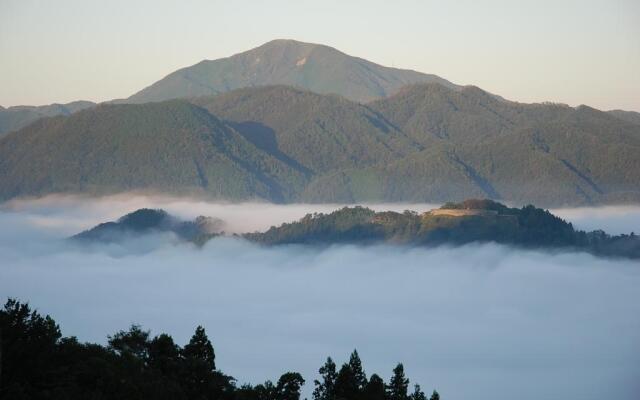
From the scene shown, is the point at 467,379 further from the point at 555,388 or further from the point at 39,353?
the point at 39,353

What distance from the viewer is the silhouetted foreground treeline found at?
250 feet

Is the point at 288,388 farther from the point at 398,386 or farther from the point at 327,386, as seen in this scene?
the point at 398,386

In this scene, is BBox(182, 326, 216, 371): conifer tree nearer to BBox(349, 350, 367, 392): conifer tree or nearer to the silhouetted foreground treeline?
the silhouetted foreground treeline

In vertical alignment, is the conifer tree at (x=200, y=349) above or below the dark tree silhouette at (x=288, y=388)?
above

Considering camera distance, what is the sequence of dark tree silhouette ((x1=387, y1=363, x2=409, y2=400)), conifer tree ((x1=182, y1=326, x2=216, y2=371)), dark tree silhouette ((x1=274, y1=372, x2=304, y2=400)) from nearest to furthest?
dark tree silhouette ((x1=274, y1=372, x2=304, y2=400)) < conifer tree ((x1=182, y1=326, x2=216, y2=371)) < dark tree silhouette ((x1=387, y1=363, x2=409, y2=400))

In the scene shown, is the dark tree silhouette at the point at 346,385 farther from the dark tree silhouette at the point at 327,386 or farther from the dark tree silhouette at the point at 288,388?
the dark tree silhouette at the point at 288,388

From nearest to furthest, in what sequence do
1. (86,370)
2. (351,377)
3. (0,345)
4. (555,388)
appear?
1. (0,345)
2. (86,370)
3. (351,377)
4. (555,388)

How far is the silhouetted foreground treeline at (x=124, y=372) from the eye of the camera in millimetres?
76125

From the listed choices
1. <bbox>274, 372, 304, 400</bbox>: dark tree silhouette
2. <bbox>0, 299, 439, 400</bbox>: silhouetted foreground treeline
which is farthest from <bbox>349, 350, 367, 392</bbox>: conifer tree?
<bbox>274, 372, 304, 400</bbox>: dark tree silhouette

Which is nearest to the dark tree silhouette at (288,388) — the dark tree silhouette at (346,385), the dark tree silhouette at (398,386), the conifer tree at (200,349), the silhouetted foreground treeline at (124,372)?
the silhouetted foreground treeline at (124,372)

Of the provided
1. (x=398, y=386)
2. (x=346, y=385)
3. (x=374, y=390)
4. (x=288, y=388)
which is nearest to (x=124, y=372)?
(x=288, y=388)

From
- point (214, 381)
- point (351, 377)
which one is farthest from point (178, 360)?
point (351, 377)

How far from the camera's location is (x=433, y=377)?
655 ft

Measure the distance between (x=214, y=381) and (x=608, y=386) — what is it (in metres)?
114
